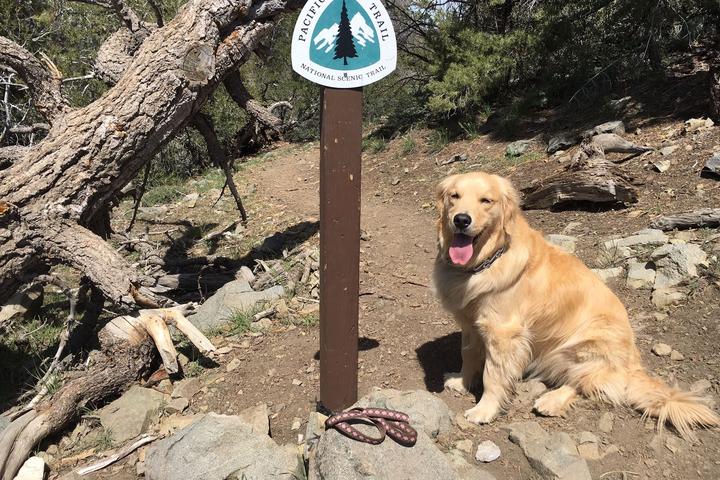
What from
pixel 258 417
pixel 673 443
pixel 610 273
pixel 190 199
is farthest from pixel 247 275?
pixel 190 199

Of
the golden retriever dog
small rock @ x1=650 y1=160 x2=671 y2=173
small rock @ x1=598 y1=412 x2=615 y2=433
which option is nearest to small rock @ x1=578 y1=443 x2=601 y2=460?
small rock @ x1=598 y1=412 x2=615 y2=433

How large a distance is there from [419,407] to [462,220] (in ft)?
3.54

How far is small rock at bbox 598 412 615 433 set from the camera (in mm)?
2799

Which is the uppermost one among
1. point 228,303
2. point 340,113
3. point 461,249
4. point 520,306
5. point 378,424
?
point 340,113

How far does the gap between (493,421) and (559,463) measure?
0.52 m

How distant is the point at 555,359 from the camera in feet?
10.4

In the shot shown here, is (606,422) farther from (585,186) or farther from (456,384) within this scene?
(585,186)

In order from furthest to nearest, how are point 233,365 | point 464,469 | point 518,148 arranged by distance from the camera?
point 518,148 → point 233,365 → point 464,469

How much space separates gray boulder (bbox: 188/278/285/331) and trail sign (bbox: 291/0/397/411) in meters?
2.19

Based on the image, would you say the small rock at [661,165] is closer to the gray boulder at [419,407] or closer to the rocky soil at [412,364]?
the rocky soil at [412,364]

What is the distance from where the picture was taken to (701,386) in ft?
10.0

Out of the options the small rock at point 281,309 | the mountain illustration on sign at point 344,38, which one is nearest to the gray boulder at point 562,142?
the small rock at point 281,309

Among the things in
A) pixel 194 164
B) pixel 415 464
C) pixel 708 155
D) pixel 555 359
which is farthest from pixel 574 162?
pixel 194 164

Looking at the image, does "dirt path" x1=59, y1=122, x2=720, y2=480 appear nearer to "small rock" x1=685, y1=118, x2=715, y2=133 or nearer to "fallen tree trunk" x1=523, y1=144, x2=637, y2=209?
"fallen tree trunk" x1=523, y1=144, x2=637, y2=209
